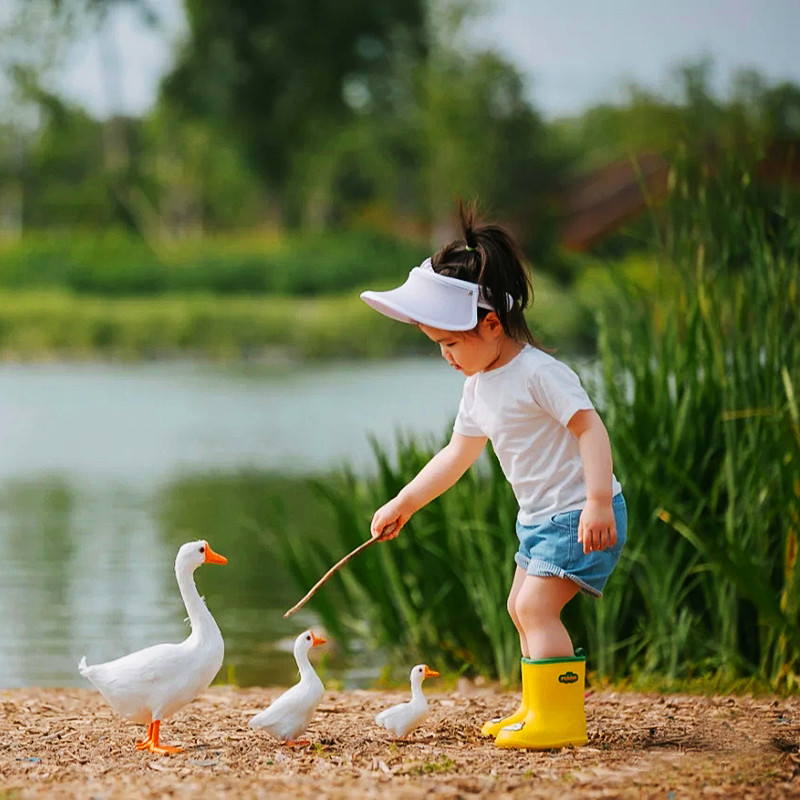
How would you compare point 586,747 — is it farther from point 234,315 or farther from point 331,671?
point 234,315

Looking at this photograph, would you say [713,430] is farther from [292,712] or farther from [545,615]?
[292,712]

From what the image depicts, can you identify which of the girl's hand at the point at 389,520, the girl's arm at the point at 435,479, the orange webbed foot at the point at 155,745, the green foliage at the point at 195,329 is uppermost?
the green foliage at the point at 195,329

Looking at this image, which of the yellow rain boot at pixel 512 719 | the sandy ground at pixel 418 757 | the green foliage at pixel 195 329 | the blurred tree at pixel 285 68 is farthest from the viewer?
the blurred tree at pixel 285 68

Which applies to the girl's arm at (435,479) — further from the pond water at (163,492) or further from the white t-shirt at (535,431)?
the pond water at (163,492)

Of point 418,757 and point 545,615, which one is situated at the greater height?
point 545,615

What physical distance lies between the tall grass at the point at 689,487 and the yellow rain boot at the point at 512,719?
0.75 meters

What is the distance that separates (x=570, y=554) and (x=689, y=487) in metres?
0.88

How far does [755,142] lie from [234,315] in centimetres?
1698

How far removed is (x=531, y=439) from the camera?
2215mm

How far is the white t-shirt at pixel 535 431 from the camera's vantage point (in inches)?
85.7

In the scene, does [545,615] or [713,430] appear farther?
[713,430]

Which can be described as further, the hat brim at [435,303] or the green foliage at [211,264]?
the green foliage at [211,264]

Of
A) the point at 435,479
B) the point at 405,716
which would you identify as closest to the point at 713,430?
the point at 435,479

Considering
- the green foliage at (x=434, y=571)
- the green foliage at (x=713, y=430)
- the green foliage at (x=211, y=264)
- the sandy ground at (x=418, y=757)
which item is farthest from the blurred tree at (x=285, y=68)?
the sandy ground at (x=418, y=757)
